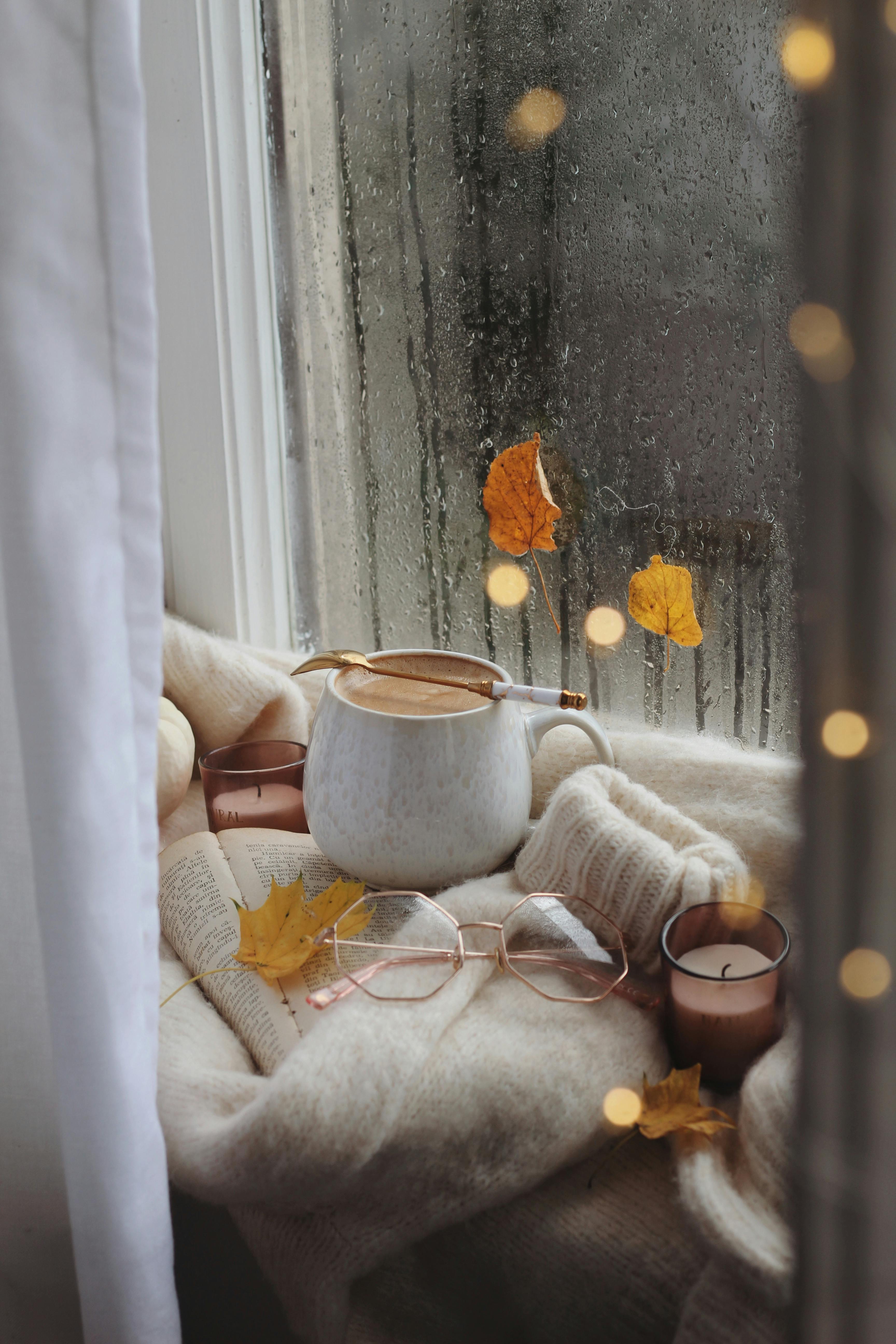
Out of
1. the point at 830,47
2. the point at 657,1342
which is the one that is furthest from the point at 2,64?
the point at 657,1342

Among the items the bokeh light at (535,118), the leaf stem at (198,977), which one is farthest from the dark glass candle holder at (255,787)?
the bokeh light at (535,118)

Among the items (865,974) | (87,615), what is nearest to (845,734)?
(865,974)

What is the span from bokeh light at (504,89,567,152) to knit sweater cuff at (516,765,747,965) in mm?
446

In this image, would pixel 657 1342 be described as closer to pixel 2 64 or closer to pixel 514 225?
pixel 2 64

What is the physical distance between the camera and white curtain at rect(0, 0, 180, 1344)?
0.98 ft

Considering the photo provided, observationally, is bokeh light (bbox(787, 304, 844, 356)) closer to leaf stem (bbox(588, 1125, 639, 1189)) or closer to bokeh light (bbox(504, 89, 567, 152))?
leaf stem (bbox(588, 1125, 639, 1189))

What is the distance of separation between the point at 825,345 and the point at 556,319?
524 millimetres

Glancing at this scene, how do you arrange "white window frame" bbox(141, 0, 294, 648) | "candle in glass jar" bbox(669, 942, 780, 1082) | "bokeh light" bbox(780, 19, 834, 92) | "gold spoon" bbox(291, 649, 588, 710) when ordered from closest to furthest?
"bokeh light" bbox(780, 19, 834, 92), "candle in glass jar" bbox(669, 942, 780, 1082), "gold spoon" bbox(291, 649, 588, 710), "white window frame" bbox(141, 0, 294, 648)

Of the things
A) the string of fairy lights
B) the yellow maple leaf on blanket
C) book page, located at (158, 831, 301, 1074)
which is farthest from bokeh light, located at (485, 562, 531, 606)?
the string of fairy lights

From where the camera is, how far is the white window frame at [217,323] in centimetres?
76

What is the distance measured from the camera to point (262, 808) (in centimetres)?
63

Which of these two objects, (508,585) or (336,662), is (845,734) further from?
(508,585)

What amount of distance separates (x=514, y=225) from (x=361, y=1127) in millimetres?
597

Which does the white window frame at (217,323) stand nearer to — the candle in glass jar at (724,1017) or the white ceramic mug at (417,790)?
the white ceramic mug at (417,790)
